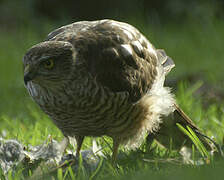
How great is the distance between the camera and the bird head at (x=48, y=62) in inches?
142

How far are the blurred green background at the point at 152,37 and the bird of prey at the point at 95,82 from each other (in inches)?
38.1

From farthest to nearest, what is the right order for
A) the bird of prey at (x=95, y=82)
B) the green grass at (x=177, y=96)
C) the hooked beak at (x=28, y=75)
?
the bird of prey at (x=95, y=82) → the hooked beak at (x=28, y=75) → the green grass at (x=177, y=96)

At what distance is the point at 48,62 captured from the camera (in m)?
3.71

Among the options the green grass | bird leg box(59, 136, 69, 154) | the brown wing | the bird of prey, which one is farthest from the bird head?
the green grass

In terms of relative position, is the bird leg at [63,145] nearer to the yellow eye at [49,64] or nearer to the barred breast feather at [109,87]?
the barred breast feather at [109,87]

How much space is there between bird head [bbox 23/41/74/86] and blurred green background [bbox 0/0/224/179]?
1.30 m

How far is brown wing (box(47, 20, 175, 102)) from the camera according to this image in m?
3.95

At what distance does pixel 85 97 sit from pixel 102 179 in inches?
34.8

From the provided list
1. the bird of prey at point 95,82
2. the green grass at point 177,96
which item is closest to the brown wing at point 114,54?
the bird of prey at point 95,82

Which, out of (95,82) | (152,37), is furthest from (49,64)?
(152,37)

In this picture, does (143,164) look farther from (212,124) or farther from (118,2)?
(118,2)

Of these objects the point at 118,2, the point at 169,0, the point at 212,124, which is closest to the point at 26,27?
the point at 118,2

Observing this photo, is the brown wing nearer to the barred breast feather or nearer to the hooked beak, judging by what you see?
the barred breast feather

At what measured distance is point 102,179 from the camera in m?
3.18
